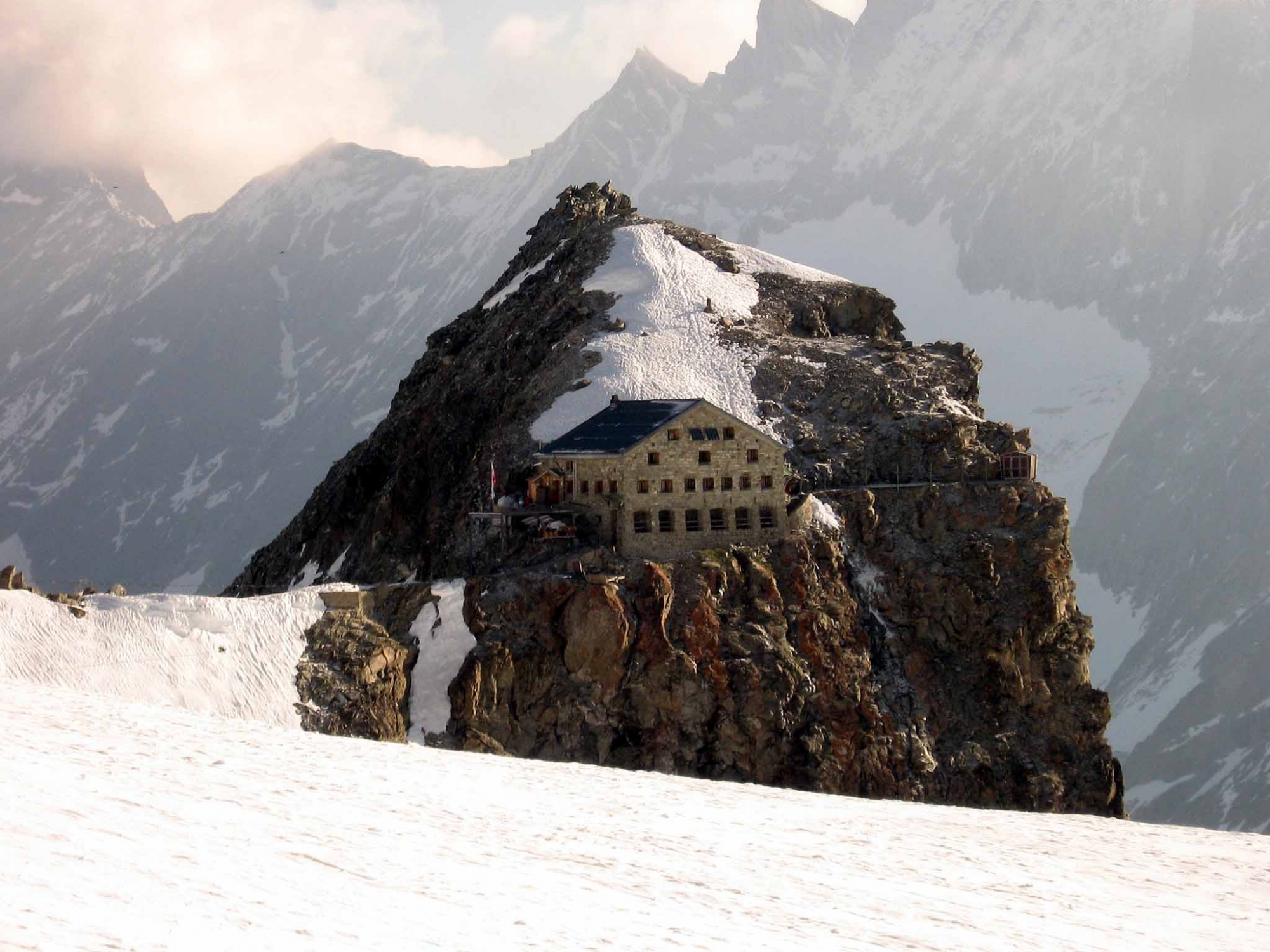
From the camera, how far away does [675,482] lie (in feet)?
300

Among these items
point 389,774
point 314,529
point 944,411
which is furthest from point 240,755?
point 314,529

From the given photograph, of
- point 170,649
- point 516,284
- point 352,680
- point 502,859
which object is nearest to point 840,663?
point 352,680

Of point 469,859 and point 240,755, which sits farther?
point 240,755

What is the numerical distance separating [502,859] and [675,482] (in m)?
58.6

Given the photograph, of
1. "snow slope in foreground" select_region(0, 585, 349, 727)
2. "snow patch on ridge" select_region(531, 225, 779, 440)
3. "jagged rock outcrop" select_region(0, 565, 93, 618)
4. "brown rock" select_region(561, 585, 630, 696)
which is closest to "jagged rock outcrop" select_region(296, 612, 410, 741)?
"snow slope in foreground" select_region(0, 585, 349, 727)

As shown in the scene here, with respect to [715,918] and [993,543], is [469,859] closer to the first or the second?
[715,918]

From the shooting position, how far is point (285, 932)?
24609 mm

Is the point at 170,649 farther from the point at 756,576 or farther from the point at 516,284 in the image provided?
the point at 516,284

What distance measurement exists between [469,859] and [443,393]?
9638 centimetres

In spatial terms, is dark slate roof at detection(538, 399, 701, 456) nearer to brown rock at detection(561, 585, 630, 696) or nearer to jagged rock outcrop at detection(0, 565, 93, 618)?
brown rock at detection(561, 585, 630, 696)

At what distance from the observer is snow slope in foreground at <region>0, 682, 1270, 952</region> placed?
25.9m

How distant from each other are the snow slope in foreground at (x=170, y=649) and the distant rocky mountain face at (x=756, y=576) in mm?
3022

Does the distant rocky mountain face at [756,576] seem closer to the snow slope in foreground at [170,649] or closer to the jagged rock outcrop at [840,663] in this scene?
the jagged rock outcrop at [840,663]

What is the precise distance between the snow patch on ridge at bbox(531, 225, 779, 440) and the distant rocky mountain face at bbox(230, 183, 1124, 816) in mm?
297
